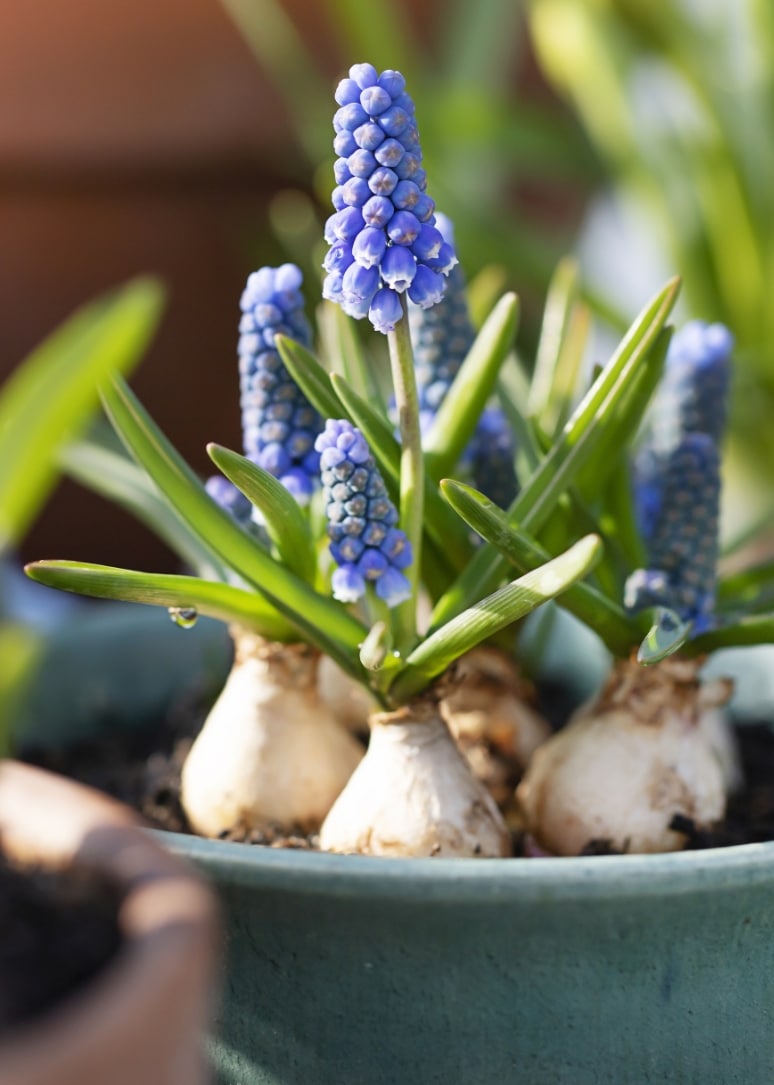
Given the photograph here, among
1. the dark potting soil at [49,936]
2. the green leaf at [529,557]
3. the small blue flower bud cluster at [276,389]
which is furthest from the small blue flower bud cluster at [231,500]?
the dark potting soil at [49,936]

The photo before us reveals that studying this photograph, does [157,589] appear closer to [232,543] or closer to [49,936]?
[232,543]

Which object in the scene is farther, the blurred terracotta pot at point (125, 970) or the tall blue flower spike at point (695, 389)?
the tall blue flower spike at point (695, 389)

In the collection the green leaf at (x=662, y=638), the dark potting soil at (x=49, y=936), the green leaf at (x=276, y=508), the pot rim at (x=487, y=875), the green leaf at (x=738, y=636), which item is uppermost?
the green leaf at (x=276, y=508)

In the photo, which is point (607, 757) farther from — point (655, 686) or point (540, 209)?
point (540, 209)

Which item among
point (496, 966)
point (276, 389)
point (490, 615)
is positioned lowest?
point (496, 966)

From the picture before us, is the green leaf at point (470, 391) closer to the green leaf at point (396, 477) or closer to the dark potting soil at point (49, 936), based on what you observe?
the green leaf at point (396, 477)

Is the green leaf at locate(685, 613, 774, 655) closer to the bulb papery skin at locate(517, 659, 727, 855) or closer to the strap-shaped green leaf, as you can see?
the bulb papery skin at locate(517, 659, 727, 855)

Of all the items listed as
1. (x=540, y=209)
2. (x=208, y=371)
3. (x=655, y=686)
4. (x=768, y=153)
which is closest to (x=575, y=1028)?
(x=655, y=686)

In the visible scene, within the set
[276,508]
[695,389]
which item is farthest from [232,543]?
[695,389]
